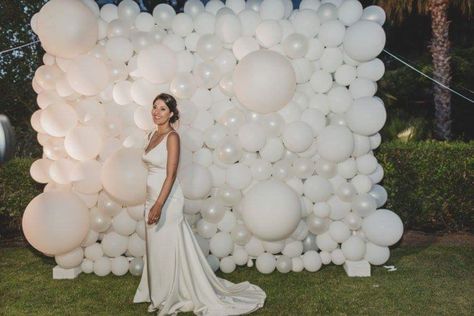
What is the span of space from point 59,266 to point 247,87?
9.03 feet

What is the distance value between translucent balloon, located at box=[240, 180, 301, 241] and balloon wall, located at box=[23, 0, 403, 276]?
46 mm

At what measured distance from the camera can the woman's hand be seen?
159 inches

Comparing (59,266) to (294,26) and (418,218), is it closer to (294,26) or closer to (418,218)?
(294,26)

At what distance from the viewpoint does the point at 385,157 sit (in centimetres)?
693

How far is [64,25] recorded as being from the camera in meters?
4.78

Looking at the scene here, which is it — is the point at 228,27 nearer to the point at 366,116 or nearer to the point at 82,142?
the point at 366,116

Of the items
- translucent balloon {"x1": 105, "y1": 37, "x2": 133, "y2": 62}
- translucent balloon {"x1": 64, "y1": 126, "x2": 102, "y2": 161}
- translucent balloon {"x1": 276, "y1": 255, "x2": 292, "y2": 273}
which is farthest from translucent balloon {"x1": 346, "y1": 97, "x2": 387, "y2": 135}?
translucent balloon {"x1": 64, "y1": 126, "x2": 102, "y2": 161}

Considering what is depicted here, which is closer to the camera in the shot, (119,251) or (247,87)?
(247,87)

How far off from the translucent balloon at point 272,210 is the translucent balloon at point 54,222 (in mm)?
1622

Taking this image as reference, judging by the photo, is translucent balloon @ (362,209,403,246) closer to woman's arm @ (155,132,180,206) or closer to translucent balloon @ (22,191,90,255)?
woman's arm @ (155,132,180,206)

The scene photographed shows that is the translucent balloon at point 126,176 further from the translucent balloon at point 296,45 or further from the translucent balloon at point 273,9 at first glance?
the translucent balloon at point 273,9

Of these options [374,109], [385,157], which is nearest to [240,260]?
[374,109]

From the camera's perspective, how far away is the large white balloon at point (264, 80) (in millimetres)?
4504

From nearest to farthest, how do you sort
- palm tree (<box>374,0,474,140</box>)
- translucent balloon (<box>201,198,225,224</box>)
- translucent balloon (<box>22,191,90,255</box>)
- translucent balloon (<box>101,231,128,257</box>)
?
translucent balloon (<box>22,191,90,255</box>)
translucent balloon (<box>201,198,225,224</box>)
translucent balloon (<box>101,231,128,257</box>)
palm tree (<box>374,0,474,140</box>)
